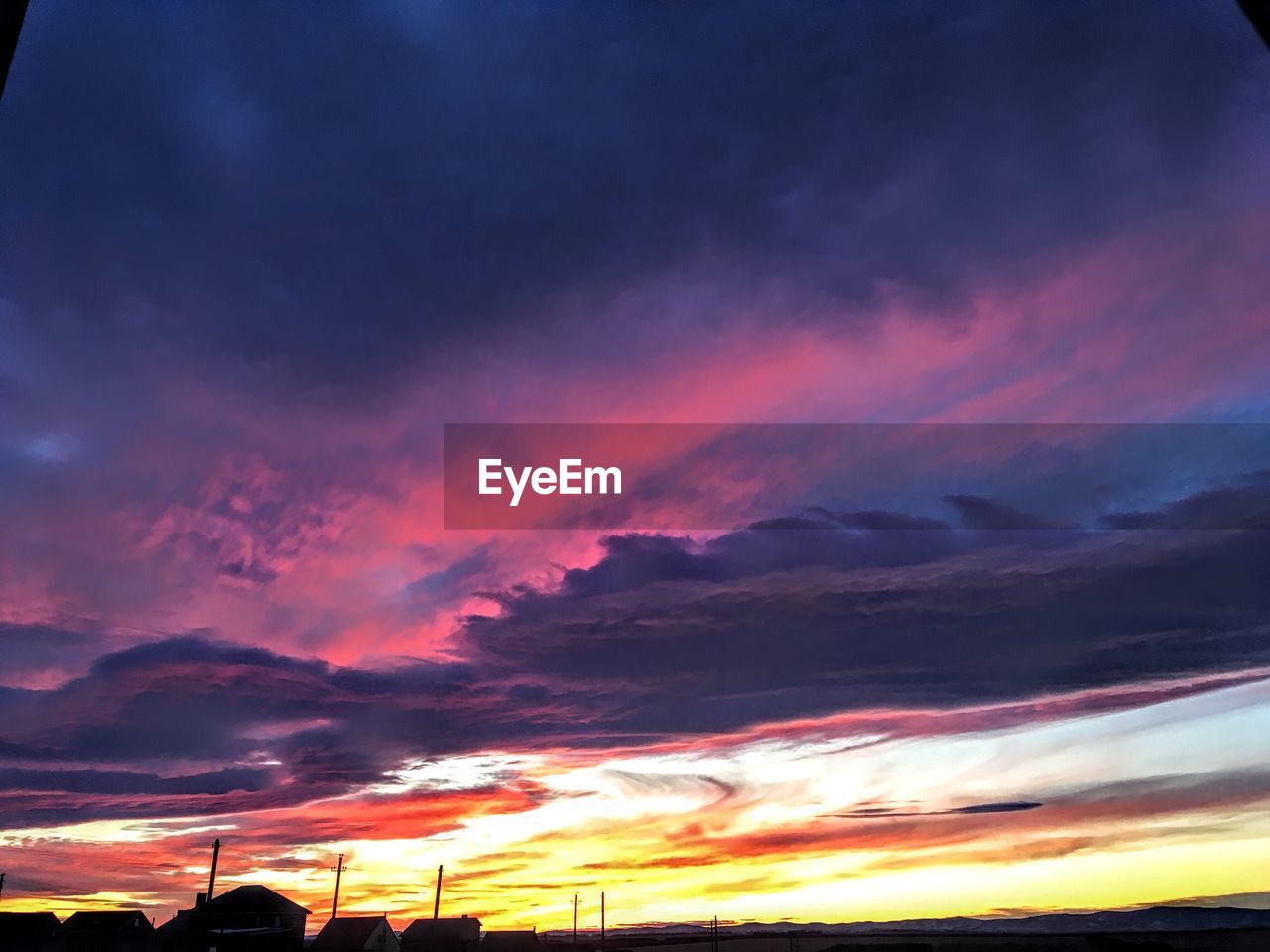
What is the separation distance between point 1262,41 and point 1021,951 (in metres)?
124

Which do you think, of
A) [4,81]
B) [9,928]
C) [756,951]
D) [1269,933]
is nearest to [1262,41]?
[4,81]

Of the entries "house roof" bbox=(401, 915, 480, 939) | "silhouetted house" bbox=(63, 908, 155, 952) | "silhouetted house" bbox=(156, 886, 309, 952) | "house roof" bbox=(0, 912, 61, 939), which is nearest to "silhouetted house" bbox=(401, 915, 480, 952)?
"house roof" bbox=(401, 915, 480, 939)

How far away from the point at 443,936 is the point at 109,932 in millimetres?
30325

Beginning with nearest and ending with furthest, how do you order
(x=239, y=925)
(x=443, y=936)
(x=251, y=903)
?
(x=239, y=925), (x=251, y=903), (x=443, y=936)

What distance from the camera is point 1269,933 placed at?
154 meters

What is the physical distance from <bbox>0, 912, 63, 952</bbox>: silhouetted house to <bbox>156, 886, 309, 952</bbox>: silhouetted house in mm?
9619

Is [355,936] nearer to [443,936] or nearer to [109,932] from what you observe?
[443,936]

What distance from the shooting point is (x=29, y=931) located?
82250 mm

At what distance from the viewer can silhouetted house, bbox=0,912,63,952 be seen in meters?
78.9

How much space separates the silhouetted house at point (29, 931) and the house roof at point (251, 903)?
653 inches

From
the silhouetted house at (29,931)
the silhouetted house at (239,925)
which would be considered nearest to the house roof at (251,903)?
the silhouetted house at (239,925)

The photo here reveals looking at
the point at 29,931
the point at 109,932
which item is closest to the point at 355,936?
the point at 109,932

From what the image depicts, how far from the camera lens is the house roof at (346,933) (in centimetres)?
8506

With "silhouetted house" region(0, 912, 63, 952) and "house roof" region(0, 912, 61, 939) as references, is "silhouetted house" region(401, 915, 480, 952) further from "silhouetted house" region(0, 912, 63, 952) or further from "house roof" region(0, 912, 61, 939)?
"house roof" region(0, 912, 61, 939)
